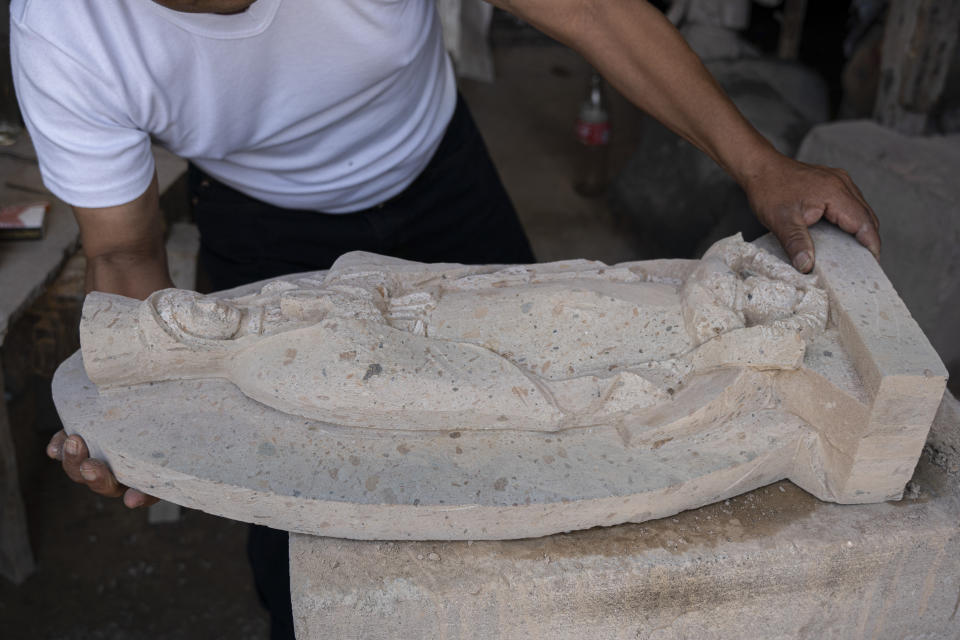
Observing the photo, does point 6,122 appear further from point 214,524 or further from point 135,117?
point 135,117

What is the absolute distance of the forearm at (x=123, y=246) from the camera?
1.97 metres

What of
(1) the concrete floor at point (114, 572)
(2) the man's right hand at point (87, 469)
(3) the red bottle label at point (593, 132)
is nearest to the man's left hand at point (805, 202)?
(2) the man's right hand at point (87, 469)

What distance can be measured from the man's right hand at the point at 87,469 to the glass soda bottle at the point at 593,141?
3.60m

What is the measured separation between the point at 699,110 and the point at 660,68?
0.14 meters

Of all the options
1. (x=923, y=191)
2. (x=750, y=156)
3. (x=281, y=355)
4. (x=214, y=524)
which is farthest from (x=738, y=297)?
(x=214, y=524)

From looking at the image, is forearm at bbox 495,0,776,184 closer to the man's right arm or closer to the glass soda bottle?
the man's right arm

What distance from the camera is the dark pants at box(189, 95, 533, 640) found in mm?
2295

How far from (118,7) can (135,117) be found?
232 mm

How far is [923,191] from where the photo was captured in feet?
10.5

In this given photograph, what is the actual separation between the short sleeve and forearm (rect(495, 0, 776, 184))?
0.98m

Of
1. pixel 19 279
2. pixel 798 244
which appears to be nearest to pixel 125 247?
pixel 19 279

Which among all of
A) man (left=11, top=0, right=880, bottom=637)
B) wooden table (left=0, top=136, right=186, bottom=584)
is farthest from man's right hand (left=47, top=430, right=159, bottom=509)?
wooden table (left=0, top=136, right=186, bottom=584)

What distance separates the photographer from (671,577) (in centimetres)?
175

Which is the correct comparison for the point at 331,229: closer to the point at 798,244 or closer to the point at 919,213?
the point at 798,244
